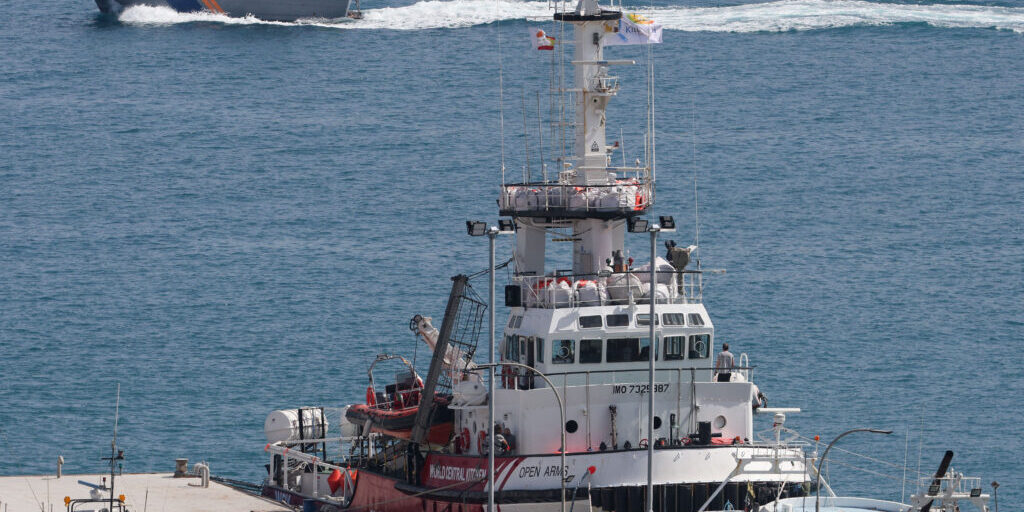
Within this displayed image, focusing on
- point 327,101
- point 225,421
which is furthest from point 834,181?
point 225,421

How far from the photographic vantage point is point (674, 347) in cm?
6612

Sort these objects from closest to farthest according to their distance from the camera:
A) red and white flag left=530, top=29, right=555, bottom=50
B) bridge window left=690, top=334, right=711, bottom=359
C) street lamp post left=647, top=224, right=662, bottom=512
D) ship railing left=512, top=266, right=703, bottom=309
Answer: street lamp post left=647, top=224, right=662, bottom=512
ship railing left=512, top=266, right=703, bottom=309
bridge window left=690, top=334, right=711, bottom=359
red and white flag left=530, top=29, right=555, bottom=50

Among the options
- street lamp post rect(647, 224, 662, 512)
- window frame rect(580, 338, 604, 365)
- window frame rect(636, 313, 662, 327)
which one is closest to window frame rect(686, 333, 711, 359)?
window frame rect(636, 313, 662, 327)

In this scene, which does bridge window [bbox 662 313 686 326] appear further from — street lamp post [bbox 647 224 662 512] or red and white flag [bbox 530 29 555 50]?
red and white flag [bbox 530 29 555 50]

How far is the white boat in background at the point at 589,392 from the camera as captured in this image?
6338 centimetres

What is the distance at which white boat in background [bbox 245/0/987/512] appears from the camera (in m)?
63.4

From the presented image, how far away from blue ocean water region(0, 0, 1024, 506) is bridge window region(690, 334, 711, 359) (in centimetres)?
2400

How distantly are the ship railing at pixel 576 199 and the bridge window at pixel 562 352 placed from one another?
4798mm

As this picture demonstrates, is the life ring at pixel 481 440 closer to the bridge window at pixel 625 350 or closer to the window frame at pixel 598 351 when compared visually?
the window frame at pixel 598 351

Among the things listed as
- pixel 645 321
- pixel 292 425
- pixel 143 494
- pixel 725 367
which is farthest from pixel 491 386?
pixel 292 425

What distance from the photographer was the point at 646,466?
6369 centimetres

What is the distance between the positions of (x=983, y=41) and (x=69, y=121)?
89316 mm

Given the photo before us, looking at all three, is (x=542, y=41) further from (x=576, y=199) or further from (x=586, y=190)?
(x=576, y=199)

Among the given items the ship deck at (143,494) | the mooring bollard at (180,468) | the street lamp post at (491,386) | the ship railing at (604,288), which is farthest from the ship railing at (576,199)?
the mooring bollard at (180,468)
